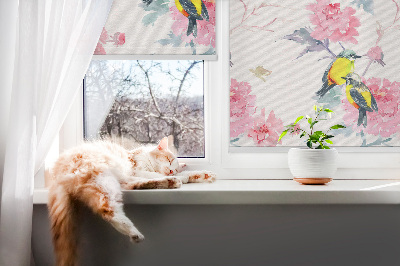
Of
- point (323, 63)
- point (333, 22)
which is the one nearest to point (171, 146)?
point (323, 63)

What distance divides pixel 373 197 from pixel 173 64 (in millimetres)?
945

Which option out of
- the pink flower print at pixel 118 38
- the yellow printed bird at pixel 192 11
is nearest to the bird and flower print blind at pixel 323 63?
the yellow printed bird at pixel 192 11

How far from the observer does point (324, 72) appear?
1523 millimetres

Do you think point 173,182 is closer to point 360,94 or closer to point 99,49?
point 99,49

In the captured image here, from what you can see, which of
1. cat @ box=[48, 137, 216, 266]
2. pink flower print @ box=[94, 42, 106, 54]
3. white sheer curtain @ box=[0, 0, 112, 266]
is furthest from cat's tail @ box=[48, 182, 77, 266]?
pink flower print @ box=[94, 42, 106, 54]

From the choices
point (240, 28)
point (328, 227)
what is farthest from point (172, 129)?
point (328, 227)

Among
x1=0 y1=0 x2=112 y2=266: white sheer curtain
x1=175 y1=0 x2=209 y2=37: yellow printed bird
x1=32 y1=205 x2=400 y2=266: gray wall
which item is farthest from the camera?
x1=175 y1=0 x2=209 y2=37: yellow printed bird

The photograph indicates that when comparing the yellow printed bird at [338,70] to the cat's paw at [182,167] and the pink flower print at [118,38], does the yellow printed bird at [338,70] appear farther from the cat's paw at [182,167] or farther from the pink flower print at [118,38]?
the pink flower print at [118,38]

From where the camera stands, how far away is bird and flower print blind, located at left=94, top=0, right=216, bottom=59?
1479mm

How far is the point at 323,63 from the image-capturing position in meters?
1.52

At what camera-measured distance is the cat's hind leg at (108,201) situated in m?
1.05

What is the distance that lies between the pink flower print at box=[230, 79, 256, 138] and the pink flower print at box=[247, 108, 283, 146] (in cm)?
3

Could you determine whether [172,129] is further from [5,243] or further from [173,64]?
[5,243]

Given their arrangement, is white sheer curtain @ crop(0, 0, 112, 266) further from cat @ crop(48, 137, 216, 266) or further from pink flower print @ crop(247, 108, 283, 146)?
pink flower print @ crop(247, 108, 283, 146)
